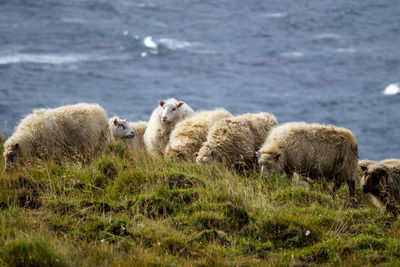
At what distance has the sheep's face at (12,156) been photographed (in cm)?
897

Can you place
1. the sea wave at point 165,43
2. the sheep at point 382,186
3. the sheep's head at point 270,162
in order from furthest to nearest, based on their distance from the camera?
the sea wave at point 165,43, the sheep's head at point 270,162, the sheep at point 382,186

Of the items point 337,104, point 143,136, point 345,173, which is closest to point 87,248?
point 345,173

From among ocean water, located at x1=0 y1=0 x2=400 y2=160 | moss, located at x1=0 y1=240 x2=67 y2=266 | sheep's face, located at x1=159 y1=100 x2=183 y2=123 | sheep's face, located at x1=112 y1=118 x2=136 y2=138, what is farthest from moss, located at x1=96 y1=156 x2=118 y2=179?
ocean water, located at x1=0 y1=0 x2=400 y2=160

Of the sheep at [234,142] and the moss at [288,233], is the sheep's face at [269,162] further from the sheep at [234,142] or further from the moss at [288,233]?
the moss at [288,233]

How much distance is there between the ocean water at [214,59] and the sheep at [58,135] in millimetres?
30419

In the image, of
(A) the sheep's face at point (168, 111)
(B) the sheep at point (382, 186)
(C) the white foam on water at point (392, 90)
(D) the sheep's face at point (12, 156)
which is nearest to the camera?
(B) the sheep at point (382, 186)

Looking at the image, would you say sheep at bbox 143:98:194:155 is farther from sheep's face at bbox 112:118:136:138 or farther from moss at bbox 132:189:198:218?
moss at bbox 132:189:198:218

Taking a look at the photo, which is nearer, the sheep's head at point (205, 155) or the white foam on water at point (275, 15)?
the sheep's head at point (205, 155)

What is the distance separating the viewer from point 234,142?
1018cm

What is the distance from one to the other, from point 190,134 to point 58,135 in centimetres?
269

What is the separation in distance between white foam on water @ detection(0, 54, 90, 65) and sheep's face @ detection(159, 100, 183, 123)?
49501mm

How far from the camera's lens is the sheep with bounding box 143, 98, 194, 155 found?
11977 mm

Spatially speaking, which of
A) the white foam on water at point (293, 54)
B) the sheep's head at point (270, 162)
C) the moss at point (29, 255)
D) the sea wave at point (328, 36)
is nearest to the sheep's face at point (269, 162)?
the sheep's head at point (270, 162)

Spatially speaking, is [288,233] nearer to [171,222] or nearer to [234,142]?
[171,222]
